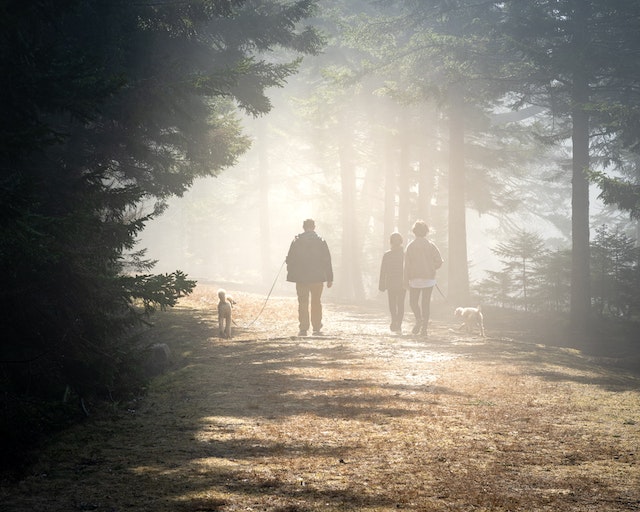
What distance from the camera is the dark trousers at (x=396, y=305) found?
557 inches

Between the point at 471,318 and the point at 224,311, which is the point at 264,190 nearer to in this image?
the point at 471,318

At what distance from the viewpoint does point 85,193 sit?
667 cm

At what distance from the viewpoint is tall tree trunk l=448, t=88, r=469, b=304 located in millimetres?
23016

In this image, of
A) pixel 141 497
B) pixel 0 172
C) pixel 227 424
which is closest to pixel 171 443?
pixel 227 424

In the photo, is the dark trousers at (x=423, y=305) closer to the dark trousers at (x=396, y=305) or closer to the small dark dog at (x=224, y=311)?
the dark trousers at (x=396, y=305)


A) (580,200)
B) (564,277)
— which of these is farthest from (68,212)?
(564,277)

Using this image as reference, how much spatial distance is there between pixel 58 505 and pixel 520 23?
62.3ft

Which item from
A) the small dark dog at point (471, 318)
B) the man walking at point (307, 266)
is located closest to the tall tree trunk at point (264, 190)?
the small dark dog at point (471, 318)

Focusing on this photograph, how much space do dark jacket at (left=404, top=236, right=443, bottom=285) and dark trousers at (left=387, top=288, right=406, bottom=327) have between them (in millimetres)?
918

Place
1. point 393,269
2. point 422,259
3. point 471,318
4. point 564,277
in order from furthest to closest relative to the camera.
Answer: point 564,277 → point 471,318 → point 393,269 → point 422,259

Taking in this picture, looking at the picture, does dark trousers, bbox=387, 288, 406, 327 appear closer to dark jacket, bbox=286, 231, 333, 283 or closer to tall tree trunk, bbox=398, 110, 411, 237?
dark jacket, bbox=286, 231, 333, 283

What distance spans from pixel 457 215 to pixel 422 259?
10.4m

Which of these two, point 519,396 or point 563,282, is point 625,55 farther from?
point 519,396

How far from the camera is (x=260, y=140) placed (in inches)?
1812
